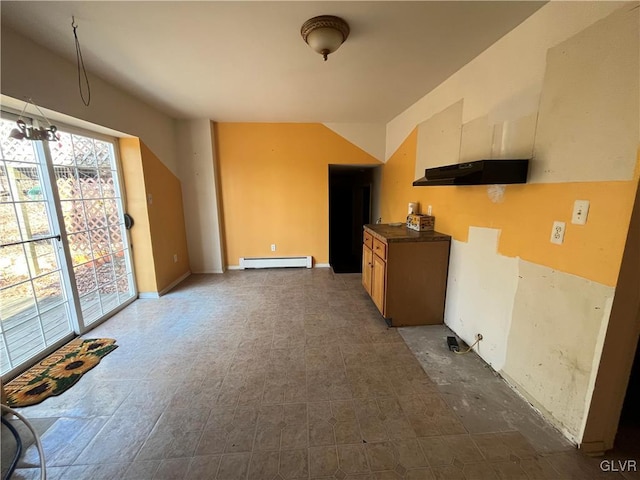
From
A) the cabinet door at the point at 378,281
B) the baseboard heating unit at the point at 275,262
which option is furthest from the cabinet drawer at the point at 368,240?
the baseboard heating unit at the point at 275,262

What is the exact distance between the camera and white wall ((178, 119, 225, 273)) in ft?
13.0

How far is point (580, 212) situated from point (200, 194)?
437 centimetres

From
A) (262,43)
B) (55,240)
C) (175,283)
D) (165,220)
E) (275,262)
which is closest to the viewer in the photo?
(262,43)

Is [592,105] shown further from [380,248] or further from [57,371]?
[57,371]

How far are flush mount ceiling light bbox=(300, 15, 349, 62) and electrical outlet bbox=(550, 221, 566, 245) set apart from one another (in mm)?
1778

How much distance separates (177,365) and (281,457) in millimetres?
1212

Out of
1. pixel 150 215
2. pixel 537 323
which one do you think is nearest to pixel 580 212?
pixel 537 323

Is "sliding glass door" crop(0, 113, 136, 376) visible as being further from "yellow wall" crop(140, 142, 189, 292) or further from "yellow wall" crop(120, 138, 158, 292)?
"yellow wall" crop(140, 142, 189, 292)

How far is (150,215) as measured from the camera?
10.8 feet

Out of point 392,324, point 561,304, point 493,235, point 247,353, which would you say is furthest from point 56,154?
point 561,304

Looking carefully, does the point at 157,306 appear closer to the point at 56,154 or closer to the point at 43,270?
the point at 43,270

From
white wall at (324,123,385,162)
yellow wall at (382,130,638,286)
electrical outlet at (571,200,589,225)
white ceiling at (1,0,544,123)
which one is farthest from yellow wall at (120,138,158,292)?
electrical outlet at (571,200,589,225)

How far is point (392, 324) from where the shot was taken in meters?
2.61

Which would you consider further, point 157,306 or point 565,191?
point 157,306
